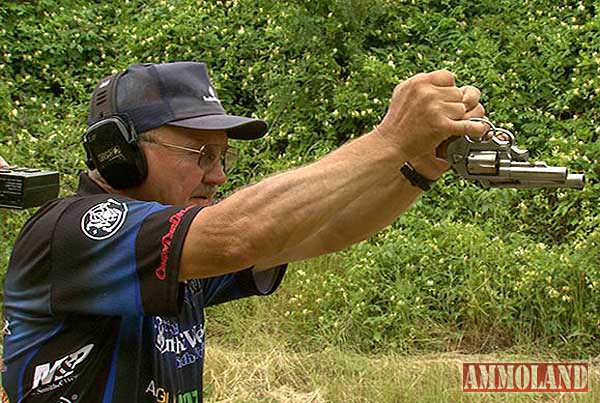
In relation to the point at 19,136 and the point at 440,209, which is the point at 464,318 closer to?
the point at 440,209

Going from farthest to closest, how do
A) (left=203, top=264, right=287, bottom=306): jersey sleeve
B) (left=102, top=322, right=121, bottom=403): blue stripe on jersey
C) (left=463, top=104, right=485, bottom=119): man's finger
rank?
(left=203, top=264, right=287, bottom=306): jersey sleeve < (left=102, top=322, right=121, bottom=403): blue stripe on jersey < (left=463, top=104, right=485, bottom=119): man's finger

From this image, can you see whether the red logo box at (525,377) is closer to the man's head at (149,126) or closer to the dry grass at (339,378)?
the dry grass at (339,378)

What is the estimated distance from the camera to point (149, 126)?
2281 mm

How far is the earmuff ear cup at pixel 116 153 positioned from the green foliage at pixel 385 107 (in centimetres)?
337

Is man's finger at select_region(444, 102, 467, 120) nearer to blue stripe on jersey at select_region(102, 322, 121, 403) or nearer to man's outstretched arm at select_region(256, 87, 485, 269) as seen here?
man's outstretched arm at select_region(256, 87, 485, 269)

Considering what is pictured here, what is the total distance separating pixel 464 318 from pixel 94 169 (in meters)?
3.58

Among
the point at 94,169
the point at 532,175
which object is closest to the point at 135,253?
the point at 94,169

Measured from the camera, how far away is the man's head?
2.25 m

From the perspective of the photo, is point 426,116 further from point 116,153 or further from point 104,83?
point 104,83

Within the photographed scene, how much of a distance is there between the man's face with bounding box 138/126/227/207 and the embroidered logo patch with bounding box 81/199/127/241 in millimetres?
257

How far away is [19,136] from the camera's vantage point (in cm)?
795

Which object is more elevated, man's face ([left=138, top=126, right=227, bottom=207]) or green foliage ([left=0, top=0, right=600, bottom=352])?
man's face ([left=138, top=126, right=227, bottom=207])

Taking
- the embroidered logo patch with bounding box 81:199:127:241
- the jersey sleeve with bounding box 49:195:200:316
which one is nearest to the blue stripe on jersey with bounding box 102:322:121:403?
the jersey sleeve with bounding box 49:195:200:316

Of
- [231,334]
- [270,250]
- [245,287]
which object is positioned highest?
[270,250]
